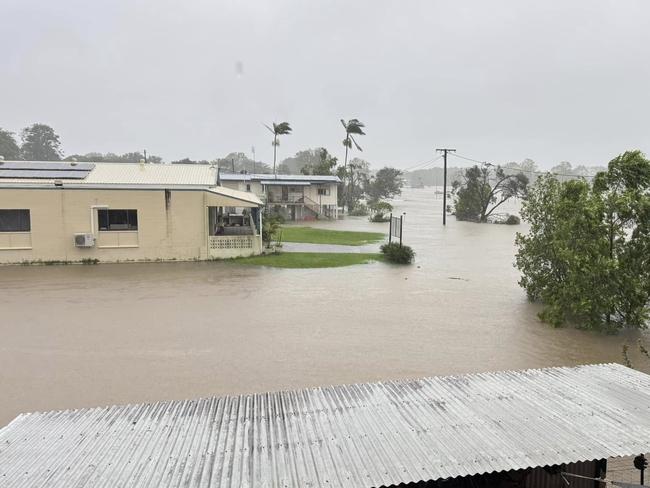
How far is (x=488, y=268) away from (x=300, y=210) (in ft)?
101

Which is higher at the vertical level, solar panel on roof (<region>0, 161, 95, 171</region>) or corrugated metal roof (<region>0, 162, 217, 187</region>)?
solar panel on roof (<region>0, 161, 95, 171</region>)

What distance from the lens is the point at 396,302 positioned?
1645cm

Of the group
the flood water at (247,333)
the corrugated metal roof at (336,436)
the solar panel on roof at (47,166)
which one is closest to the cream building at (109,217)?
the solar panel on roof at (47,166)

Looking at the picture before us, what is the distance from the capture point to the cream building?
22.7 m

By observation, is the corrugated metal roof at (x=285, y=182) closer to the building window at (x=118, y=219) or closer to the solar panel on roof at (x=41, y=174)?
the solar panel on roof at (x=41, y=174)

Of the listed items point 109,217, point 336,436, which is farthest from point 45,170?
point 336,436

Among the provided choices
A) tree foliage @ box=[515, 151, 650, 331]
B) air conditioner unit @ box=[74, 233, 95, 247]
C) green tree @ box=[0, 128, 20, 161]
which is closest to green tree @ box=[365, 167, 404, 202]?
green tree @ box=[0, 128, 20, 161]

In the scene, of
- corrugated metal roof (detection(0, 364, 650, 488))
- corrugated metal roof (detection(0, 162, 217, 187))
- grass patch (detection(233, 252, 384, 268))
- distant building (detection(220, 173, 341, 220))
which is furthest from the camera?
distant building (detection(220, 173, 341, 220))

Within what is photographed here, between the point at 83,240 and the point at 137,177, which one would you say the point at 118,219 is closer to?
the point at 83,240

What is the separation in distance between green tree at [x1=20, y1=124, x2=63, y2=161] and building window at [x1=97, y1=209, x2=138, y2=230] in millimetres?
100538

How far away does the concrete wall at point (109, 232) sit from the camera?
891 inches

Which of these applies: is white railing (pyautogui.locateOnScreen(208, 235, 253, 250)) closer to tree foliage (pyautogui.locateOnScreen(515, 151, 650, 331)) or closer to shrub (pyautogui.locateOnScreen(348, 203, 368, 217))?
tree foliage (pyautogui.locateOnScreen(515, 151, 650, 331))

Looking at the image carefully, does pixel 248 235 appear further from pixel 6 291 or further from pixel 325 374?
pixel 325 374

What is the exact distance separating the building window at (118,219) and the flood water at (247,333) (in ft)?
9.75
